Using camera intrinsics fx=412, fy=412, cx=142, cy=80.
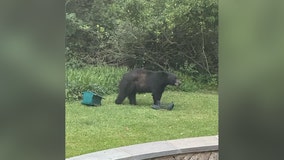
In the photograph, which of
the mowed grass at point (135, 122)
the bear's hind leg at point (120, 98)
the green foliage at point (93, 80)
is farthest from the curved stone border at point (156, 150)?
the green foliage at point (93, 80)

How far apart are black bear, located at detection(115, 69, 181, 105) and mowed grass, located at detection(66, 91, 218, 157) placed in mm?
169

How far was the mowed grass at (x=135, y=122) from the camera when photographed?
155 inches

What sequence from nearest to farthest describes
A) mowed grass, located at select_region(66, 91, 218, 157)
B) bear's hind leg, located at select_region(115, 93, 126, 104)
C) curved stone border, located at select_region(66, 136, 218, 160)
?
curved stone border, located at select_region(66, 136, 218, 160), mowed grass, located at select_region(66, 91, 218, 157), bear's hind leg, located at select_region(115, 93, 126, 104)

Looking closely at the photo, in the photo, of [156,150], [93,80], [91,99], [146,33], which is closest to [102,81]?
[93,80]

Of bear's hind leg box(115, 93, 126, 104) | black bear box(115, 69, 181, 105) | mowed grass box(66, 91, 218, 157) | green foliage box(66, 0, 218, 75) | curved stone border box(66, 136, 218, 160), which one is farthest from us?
green foliage box(66, 0, 218, 75)

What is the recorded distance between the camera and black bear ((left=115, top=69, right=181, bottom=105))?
486 centimetres

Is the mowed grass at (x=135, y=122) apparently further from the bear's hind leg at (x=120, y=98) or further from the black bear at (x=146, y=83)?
the black bear at (x=146, y=83)

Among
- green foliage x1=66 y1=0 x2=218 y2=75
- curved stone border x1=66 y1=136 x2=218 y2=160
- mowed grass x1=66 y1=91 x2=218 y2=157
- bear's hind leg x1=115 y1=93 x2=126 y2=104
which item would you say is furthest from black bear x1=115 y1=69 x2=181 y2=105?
curved stone border x1=66 y1=136 x2=218 y2=160

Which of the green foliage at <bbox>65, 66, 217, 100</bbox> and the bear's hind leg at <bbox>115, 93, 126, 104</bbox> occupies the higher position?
the green foliage at <bbox>65, 66, 217, 100</bbox>

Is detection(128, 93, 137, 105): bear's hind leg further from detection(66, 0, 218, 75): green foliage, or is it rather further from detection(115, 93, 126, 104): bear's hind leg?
detection(66, 0, 218, 75): green foliage
